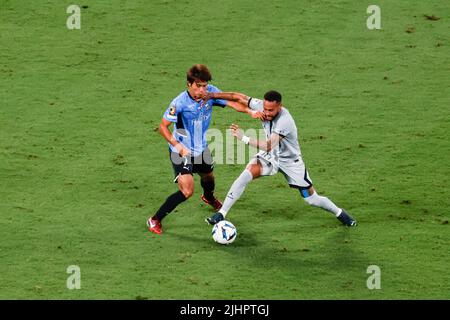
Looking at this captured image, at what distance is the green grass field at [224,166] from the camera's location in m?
11.8

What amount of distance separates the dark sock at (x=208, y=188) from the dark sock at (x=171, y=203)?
2.58 feet

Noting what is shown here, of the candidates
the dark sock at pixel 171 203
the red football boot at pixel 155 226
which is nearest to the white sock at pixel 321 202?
the dark sock at pixel 171 203

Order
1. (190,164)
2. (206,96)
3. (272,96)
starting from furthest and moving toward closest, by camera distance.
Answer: (190,164) < (206,96) < (272,96)

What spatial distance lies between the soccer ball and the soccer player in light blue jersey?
1.93 ft

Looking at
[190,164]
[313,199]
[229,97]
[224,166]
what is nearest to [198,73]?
[229,97]

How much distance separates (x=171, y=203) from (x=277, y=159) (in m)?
1.53

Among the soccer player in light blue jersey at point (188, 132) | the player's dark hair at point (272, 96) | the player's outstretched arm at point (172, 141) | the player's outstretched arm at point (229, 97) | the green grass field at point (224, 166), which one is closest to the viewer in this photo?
the green grass field at point (224, 166)

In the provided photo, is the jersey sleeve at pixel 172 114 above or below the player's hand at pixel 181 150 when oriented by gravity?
above

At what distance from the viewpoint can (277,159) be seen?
1275 centimetres

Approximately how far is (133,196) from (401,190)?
13.1 ft

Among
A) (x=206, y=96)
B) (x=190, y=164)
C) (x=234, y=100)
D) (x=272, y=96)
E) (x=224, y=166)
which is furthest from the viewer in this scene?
(x=224, y=166)

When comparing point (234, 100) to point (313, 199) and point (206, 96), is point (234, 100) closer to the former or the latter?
point (206, 96)

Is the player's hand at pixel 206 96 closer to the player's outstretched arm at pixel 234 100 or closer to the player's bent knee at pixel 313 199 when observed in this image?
the player's outstretched arm at pixel 234 100
